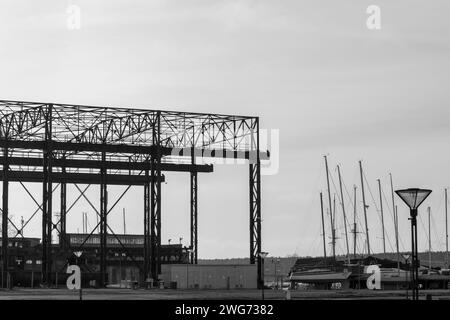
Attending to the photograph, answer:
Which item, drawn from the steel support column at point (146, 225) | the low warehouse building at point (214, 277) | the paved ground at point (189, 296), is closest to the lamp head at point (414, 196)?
the paved ground at point (189, 296)

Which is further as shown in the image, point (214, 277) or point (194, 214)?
point (194, 214)

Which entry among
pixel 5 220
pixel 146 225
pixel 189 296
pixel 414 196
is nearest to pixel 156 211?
pixel 146 225

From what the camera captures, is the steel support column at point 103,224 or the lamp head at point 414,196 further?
the steel support column at point 103,224

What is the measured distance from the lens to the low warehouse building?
84.8m

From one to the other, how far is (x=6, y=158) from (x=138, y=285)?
19257 mm

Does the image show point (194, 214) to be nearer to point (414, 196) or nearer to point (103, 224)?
point (103, 224)

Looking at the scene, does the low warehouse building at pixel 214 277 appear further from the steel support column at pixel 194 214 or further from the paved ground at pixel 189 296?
the paved ground at pixel 189 296

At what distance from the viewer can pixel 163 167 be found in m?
97.1

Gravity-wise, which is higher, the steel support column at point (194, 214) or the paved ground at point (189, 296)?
the steel support column at point (194, 214)

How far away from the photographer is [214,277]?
8538 centimetres

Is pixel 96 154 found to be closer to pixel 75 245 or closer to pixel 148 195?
pixel 148 195

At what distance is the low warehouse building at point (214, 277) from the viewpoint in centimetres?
8475
